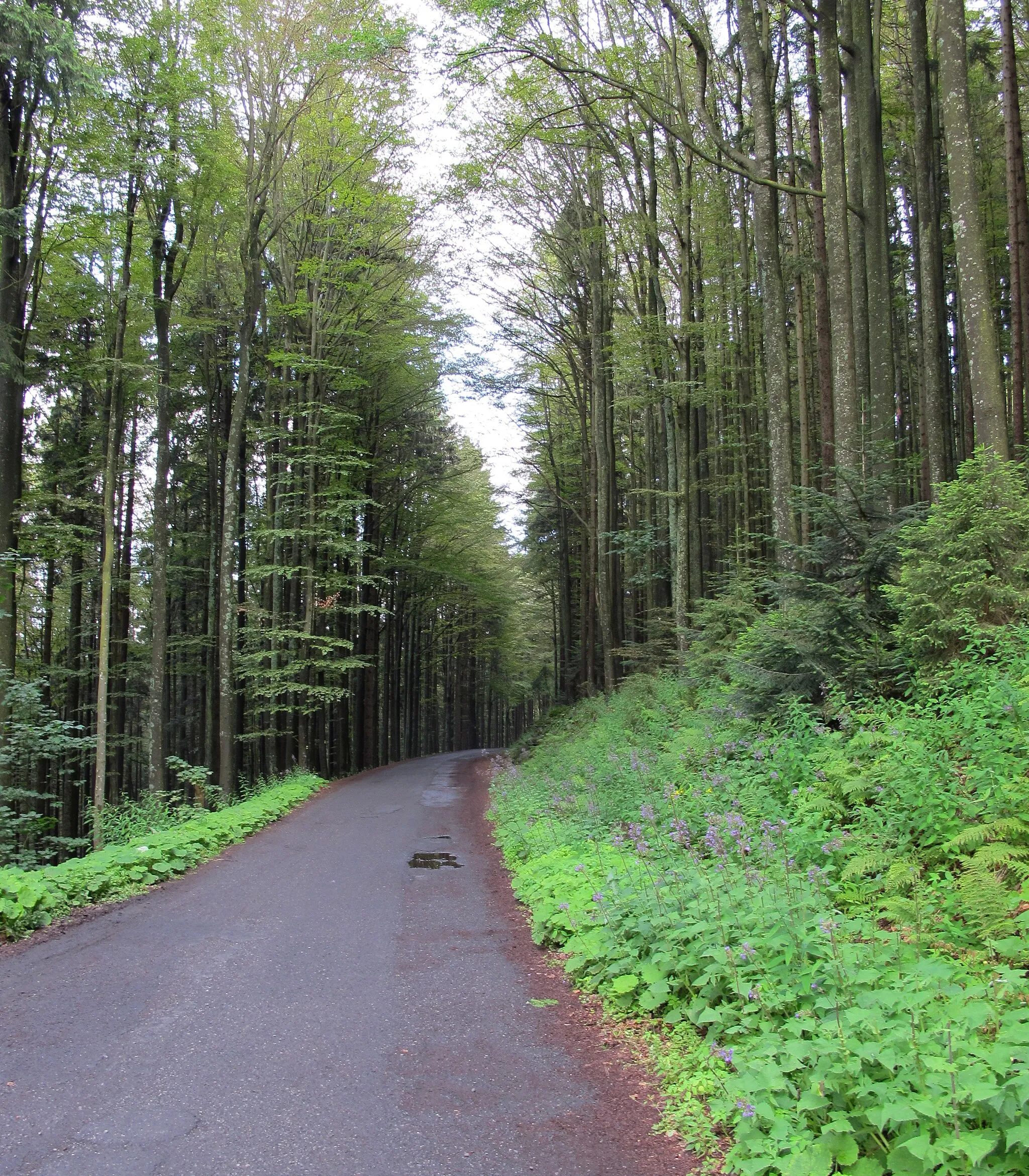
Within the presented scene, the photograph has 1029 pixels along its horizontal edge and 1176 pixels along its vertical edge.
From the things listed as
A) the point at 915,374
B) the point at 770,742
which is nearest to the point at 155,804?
the point at 770,742

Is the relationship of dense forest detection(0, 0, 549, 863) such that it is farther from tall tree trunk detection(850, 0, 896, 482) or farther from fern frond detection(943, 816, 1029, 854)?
fern frond detection(943, 816, 1029, 854)

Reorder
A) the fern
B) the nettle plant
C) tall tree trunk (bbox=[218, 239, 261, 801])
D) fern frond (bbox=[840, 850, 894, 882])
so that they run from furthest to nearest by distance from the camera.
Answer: tall tree trunk (bbox=[218, 239, 261, 801])
fern frond (bbox=[840, 850, 894, 882])
the fern
the nettle plant

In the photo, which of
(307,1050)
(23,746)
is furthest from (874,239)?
(23,746)

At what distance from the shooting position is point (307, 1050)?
402 centimetres

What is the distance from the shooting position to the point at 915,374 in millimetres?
23703

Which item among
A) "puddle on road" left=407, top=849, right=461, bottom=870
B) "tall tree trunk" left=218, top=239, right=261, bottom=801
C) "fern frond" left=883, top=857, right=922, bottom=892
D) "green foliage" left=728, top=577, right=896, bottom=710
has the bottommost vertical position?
"puddle on road" left=407, top=849, right=461, bottom=870

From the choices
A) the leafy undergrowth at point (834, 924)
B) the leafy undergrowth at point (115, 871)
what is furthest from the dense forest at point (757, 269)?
the leafy undergrowth at point (115, 871)

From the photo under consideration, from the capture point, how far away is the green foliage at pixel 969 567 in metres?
6.26

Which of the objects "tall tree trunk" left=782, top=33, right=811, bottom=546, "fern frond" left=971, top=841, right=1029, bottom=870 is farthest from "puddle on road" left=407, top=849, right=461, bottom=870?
"tall tree trunk" left=782, top=33, right=811, bottom=546

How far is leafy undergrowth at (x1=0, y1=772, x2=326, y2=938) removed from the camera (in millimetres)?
6473

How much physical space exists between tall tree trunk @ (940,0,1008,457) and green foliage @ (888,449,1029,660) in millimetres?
979

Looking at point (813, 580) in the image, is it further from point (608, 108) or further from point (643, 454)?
point (643, 454)

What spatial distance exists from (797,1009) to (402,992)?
2693 mm

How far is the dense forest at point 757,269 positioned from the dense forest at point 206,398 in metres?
3.92
